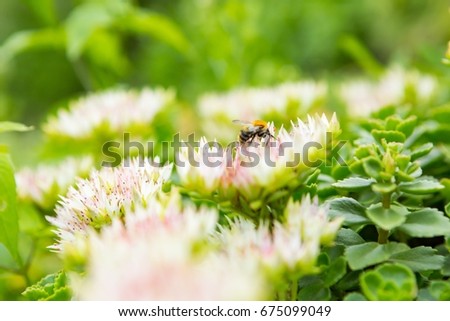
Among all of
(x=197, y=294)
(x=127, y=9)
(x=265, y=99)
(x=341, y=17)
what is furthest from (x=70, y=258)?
(x=341, y=17)

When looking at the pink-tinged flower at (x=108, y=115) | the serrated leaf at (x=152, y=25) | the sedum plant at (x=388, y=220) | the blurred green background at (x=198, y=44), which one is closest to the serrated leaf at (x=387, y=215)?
the sedum plant at (x=388, y=220)

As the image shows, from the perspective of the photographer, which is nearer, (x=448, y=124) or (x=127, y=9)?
(x=448, y=124)

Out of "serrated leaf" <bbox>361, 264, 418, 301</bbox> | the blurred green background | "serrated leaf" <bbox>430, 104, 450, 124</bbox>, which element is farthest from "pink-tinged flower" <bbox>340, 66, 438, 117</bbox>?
"serrated leaf" <bbox>361, 264, 418, 301</bbox>

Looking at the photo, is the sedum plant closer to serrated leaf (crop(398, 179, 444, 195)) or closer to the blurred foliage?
serrated leaf (crop(398, 179, 444, 195))

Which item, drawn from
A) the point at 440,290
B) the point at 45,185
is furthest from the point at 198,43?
the point at 440,290

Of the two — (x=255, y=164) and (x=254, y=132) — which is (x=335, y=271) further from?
(x=254, y=132)
